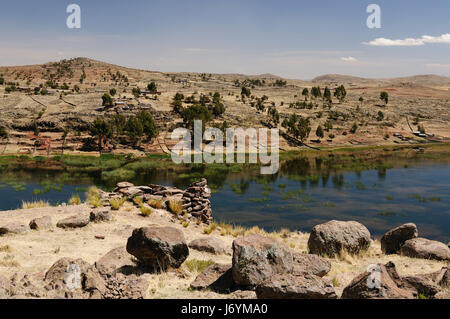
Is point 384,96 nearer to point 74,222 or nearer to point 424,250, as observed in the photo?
point 424,250

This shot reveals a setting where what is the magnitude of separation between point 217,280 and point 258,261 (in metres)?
1.58

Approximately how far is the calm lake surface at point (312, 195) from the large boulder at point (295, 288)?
19810mm

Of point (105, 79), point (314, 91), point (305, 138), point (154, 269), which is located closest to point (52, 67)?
point (105, 79)

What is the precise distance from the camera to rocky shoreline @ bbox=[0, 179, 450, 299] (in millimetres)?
9102

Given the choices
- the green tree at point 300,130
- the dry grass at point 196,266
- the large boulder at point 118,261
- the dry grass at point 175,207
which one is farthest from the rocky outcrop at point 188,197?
the green tree at point 300,130

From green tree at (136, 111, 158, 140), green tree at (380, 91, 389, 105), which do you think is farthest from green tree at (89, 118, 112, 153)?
green tree at (380, 91, 389, 105)

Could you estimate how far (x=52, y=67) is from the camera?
16075cm

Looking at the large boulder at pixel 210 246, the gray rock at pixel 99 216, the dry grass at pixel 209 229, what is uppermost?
the gray rock at pixel 99 216

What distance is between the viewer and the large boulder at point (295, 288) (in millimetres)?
8578

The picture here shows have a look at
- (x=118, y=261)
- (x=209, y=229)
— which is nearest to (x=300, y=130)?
(x=209, y=229)

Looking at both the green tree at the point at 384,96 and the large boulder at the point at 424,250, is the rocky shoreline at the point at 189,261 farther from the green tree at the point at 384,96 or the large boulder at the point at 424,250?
the green tree at the point at 384,96

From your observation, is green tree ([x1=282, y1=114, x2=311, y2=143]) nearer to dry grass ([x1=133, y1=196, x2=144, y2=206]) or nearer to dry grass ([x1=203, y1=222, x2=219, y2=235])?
dry grass ([x1=133, y1=196, x2=144, y2=206])

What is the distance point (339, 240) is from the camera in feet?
56.7

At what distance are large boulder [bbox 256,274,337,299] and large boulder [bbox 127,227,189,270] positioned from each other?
172 inches
